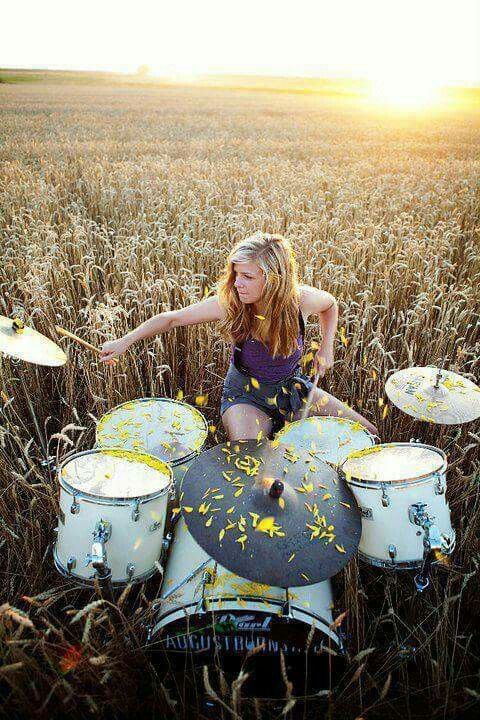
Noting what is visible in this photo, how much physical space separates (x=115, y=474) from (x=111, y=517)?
0.23m

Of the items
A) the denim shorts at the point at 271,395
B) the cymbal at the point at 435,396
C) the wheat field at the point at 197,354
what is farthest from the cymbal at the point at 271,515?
the denim shorts at the point at 271,395

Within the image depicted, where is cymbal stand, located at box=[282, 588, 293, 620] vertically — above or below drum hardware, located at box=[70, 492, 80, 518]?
below

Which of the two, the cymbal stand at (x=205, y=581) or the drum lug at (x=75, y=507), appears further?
the drum lug at (x=75, y=507)

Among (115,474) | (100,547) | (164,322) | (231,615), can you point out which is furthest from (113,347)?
(231,615)

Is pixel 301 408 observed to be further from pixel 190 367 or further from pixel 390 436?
pixel 190 367

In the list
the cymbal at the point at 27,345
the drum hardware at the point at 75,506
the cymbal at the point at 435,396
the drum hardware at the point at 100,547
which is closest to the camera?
the drum hardware at the point at 100,547

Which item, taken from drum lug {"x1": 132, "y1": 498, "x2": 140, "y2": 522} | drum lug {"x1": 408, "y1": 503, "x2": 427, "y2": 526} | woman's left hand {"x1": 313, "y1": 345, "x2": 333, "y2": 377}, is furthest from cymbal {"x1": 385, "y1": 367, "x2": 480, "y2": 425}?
drum lug {"x1": 132, "y1": 498, "x2": 140, "y2": 522}

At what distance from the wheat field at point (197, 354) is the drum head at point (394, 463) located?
40 cm

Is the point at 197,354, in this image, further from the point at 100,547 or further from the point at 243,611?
the point at 243,611

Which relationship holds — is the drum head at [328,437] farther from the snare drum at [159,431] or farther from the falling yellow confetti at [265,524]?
the falling yellow confetti at [265,524]

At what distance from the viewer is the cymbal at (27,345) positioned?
2.43 meters

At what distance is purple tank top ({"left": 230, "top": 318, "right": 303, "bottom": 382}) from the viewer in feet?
11.2

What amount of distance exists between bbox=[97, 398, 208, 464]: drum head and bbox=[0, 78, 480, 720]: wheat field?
275mm

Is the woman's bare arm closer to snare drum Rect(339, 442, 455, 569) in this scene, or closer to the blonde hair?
the blonde hair
